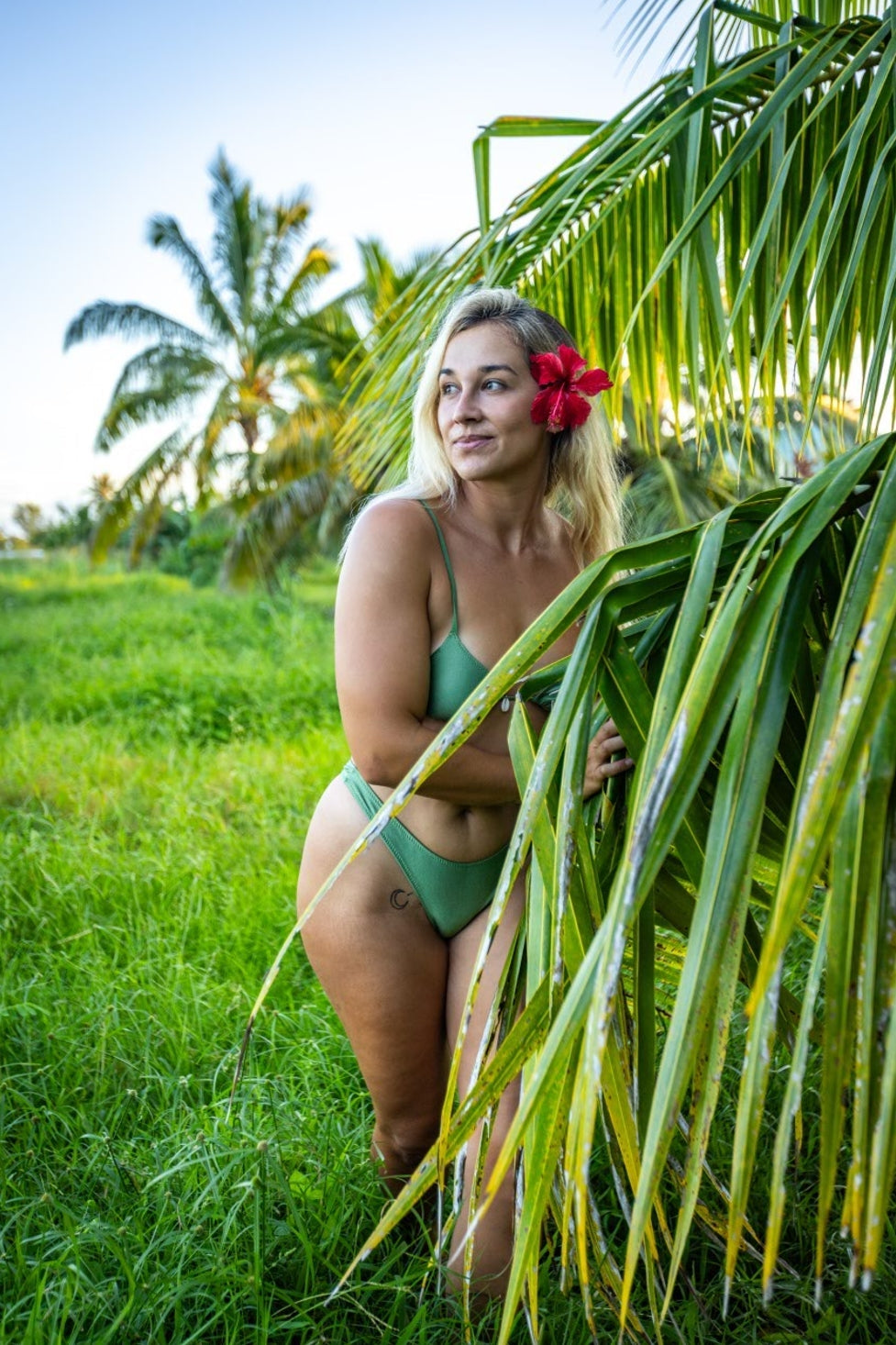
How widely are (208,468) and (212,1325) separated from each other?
14791 millimetres

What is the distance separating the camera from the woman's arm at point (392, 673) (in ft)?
5.61

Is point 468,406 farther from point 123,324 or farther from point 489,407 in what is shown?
point 123,324

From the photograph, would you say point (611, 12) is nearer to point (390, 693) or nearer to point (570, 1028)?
point (390, 693)

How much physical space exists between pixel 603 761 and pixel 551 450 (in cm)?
90

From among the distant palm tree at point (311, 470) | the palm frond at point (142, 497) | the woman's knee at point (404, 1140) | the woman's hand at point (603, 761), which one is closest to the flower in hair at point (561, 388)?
the woman's hand at point (603, 761)

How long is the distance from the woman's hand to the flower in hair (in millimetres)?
676

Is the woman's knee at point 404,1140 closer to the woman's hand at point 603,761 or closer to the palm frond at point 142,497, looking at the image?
the woman's hand at point 603,761

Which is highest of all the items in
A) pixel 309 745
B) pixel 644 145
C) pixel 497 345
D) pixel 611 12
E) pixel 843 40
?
pixel 611 12

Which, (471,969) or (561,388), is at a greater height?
(561,388)

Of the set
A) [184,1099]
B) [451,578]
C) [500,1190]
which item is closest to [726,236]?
[451,578]

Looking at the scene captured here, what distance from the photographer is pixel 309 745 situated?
5621 mm

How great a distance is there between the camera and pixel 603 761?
1.36m

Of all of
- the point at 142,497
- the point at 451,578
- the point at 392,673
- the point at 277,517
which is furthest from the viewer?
the point at 142,497

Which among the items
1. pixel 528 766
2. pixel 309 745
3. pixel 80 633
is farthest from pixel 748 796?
pixel 80 633
